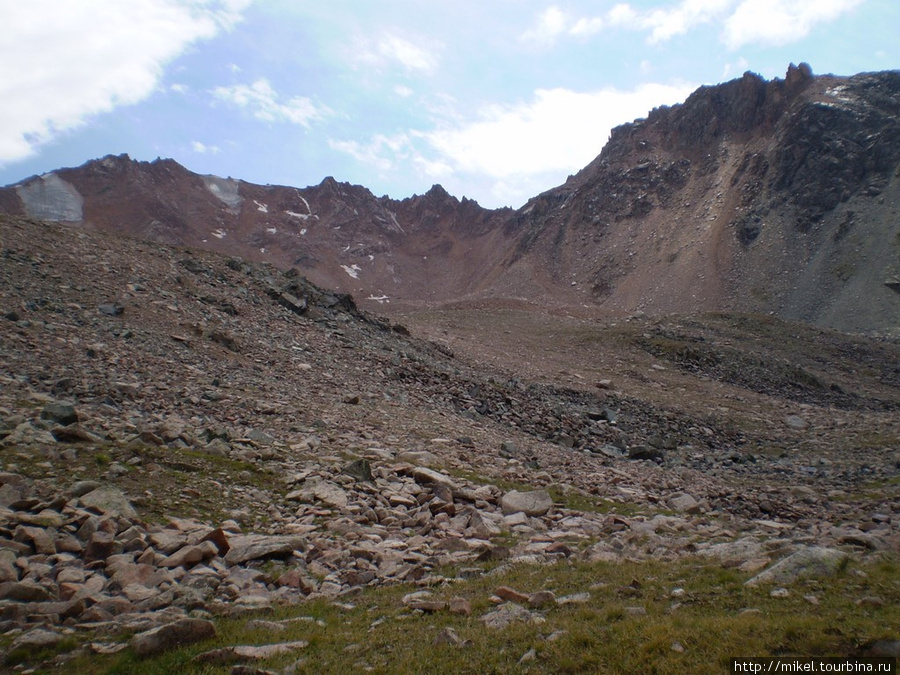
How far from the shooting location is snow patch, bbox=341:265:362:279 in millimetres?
137900

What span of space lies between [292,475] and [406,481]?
250cm

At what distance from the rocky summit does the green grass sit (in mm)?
39

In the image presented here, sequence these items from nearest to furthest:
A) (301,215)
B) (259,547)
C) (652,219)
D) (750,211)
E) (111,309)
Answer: (259,547) → (111,309) → (750,211) → (652,219) → (301,215)

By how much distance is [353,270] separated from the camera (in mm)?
140625

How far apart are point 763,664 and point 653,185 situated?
11442 centimetres

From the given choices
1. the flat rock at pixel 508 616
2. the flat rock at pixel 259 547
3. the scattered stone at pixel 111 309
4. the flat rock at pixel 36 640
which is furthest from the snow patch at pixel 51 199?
the flat rock at pixel 508 616

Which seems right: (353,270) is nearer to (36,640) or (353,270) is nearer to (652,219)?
(652,219)

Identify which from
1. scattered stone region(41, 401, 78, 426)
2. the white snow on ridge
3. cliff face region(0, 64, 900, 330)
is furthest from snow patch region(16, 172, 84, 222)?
scattered stone region(41, 401, 78, 426)

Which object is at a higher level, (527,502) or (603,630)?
(603,630)

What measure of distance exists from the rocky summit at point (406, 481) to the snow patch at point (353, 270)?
9277 centimetres

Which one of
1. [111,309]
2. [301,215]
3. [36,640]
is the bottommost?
[36,640]

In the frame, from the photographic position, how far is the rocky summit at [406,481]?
6336 millimetres

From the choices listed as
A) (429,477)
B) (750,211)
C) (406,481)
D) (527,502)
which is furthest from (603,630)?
(750,211)

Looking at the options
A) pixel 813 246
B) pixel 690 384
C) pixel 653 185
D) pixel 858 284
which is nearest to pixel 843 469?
pixel 690 384
